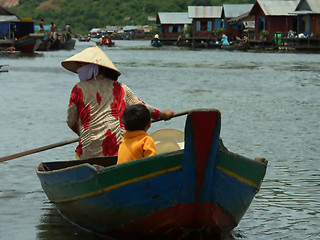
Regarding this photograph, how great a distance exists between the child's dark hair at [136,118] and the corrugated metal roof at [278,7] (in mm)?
48865

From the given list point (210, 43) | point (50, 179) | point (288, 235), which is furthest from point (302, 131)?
point (210, 43)

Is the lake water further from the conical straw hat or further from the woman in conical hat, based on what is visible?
the conical straw hat

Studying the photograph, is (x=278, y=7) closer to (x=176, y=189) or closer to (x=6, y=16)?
(x=6, y=16)

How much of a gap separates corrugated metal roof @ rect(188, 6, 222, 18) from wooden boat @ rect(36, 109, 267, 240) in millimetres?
64420

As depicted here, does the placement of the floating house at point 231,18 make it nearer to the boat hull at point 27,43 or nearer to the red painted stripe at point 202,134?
the boat hull at point 27,43

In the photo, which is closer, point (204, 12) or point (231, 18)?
point (231, 18)

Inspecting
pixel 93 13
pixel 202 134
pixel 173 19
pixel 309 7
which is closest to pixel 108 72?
pixel 202 134

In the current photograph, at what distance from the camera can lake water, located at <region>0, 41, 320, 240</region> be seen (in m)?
6.51

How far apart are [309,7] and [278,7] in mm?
6517

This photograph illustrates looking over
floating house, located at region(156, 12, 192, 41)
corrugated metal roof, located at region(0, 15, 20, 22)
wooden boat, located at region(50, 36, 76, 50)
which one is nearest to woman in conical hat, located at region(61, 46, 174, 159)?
corrugated metal roof, located at region(0, 15, 20, 22)

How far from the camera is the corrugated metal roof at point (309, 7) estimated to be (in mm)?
47844

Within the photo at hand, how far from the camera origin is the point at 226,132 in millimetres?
11836

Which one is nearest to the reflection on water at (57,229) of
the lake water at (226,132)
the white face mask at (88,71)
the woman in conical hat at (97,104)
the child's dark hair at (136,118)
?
the lake water at (226,132)

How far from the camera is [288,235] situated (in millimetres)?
6117
